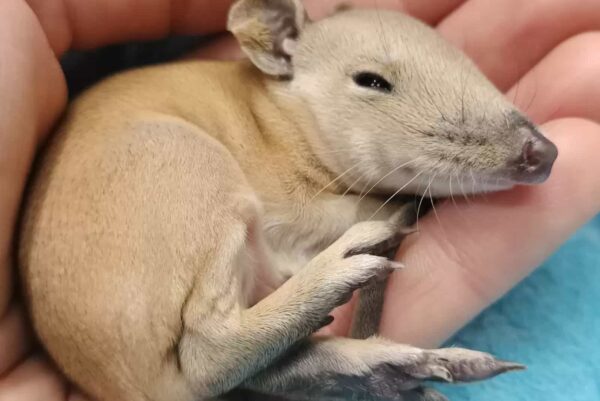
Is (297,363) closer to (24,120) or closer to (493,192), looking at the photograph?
(493,192)

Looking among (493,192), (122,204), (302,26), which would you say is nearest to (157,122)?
(122,204)

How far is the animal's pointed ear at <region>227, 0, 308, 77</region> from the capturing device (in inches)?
95.8

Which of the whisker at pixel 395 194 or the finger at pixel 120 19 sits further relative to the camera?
the finger at pixel 120 19

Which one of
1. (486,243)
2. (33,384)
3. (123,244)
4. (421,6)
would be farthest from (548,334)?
(33,384)

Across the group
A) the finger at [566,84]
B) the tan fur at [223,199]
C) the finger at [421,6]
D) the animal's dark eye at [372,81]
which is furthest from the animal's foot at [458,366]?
the finger at [421,6]

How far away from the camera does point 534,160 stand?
6.61 ft

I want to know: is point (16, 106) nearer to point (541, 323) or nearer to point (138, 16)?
point (138, 16)

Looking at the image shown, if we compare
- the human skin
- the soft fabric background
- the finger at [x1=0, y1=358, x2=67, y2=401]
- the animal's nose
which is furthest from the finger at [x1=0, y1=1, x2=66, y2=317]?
the animal's nose

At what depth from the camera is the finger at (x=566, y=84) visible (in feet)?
7.89

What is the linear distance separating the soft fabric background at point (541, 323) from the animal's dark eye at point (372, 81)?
106cm

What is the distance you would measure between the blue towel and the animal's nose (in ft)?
3.13

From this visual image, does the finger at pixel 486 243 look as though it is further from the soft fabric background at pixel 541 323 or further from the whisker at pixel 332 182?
the soft fabric background at pixel 541 323

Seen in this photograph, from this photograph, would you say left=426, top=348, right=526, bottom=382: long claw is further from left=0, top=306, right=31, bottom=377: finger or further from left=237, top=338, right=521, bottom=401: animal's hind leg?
left=0, top=306, right=31, bottom=377: finger

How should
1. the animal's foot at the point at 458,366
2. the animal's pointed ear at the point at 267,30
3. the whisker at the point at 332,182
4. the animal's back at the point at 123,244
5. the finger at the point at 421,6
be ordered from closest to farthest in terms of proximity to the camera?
1. the animal's back at the point at 123,244
2. the animal's foot at the point at 458,366
3. the whisker at the point at 332,182
4. the animal's pointed ear at the point at 267,30
5. the finger at the point at 421,6
